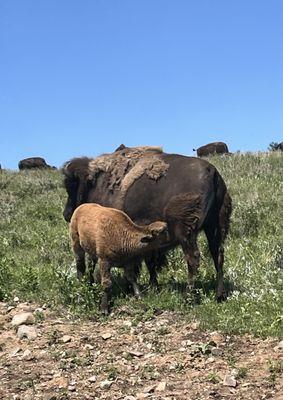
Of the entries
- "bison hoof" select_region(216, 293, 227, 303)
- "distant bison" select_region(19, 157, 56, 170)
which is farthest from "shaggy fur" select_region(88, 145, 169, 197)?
"distant bison" select_region(19, 157, 56, 170)

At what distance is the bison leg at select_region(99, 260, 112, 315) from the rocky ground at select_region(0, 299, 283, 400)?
0.18 metres

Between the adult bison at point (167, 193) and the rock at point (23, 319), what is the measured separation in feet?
6.17

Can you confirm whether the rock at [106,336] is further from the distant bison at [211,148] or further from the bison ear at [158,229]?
the distant bison at [211,148]

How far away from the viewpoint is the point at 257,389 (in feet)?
15.2

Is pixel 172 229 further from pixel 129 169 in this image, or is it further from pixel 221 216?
pixel 129 169

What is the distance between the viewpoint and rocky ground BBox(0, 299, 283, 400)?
477 cm

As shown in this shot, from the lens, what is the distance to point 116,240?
7.13 meters

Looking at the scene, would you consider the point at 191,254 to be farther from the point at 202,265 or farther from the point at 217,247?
the point at 202,265

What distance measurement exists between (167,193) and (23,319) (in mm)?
2426

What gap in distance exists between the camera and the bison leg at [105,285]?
22.5 feet

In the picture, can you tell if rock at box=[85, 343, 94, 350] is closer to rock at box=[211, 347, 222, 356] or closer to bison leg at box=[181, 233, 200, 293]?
rock at box=[211, 347, 222, 356]

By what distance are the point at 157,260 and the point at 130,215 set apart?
74 centimetres

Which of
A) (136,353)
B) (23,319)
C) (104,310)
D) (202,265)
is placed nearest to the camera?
(136,353)

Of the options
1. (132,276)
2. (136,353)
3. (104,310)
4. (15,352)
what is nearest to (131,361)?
(136,353)
